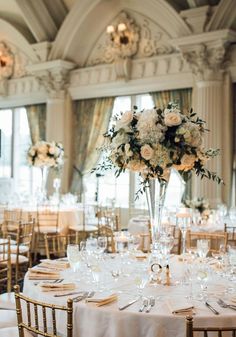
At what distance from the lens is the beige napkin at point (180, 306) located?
2.85 m

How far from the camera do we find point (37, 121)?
1199cm

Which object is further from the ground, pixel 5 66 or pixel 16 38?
pixel 16 38

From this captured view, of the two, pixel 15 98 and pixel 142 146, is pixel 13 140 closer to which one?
pixel 15 98

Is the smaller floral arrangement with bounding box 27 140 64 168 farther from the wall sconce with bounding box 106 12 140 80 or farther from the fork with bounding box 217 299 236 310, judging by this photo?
the fork with bounding box 217 299 236 310

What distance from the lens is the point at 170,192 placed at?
9844 millimetres

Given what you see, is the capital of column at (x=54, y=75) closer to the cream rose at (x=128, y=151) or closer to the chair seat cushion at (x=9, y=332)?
the cream rose at (x=128, y=151)

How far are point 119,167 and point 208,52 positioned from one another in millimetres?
5371

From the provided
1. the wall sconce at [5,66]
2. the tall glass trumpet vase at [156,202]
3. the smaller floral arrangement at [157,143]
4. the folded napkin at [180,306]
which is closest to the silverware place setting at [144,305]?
the folded napkin at [180,306]

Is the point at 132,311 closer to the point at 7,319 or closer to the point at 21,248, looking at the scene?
the point at 7,319

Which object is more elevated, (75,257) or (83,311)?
(75,257)

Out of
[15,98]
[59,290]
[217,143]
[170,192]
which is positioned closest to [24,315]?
[59,290]

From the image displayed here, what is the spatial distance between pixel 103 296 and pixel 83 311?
0.21 meters

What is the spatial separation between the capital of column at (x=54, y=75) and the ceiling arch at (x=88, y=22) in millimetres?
213

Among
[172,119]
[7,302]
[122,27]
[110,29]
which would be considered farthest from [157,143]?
[122,27]
